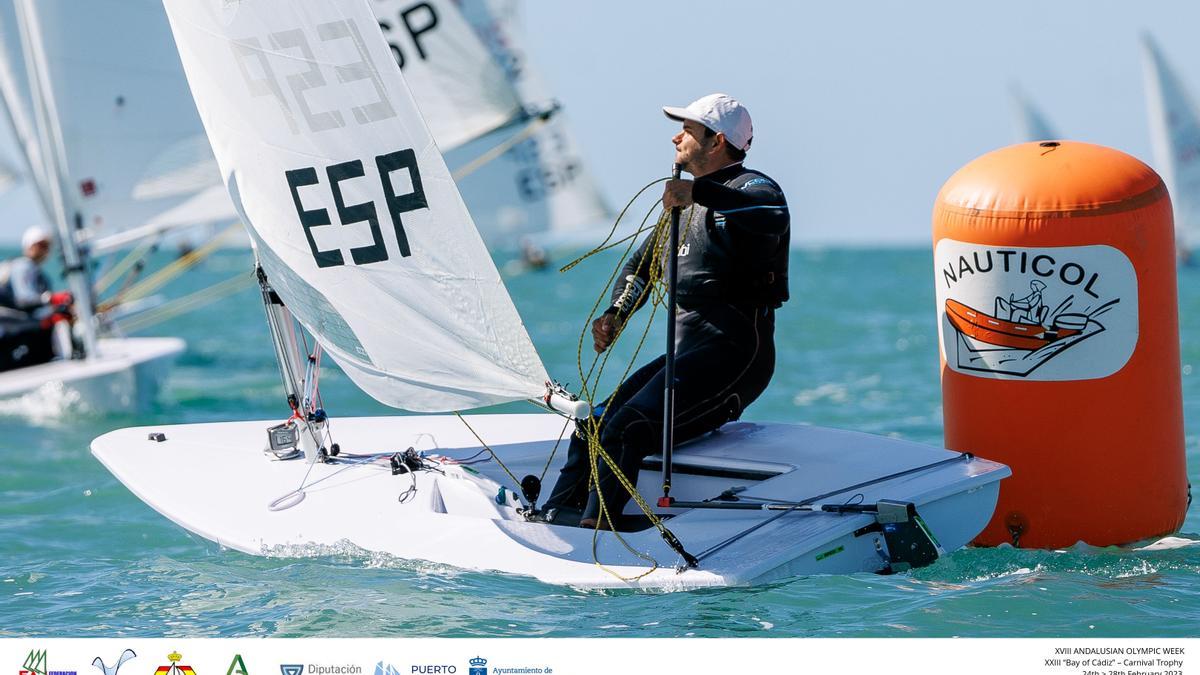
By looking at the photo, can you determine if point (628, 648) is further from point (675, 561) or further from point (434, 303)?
point (434, 303)

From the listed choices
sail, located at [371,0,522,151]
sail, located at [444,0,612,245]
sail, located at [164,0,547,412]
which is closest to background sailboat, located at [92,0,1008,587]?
sail, located at [164,0,547,412]

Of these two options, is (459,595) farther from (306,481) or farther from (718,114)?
(718,114)

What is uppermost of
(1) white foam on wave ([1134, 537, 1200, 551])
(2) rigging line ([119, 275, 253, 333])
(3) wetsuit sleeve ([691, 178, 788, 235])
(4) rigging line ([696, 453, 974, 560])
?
(2) rigging line ([119, 275, 253, 333])

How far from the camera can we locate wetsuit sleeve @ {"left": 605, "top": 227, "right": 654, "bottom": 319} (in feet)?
13.5

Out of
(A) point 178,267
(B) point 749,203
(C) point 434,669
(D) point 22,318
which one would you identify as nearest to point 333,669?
(C) point 434,669

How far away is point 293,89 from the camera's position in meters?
3.96

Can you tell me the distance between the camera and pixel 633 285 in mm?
4156

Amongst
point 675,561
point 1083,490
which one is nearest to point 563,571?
point 675,561

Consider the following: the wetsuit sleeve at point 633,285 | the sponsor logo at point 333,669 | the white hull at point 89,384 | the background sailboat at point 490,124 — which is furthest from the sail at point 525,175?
the sponsor logo at point 333,669

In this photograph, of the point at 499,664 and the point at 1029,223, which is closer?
the point at 499,664

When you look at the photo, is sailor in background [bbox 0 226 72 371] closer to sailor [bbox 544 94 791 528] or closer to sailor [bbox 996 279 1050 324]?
sailor [bbox 544 94 791 528]

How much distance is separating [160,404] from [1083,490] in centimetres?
673

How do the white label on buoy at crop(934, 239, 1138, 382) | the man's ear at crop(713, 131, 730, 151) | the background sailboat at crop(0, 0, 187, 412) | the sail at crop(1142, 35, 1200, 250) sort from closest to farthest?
1. the white label on buoy at crop(934, 239, 1138, 382)
2. the man's ear at crop(713, 131, 730, 151)
3. the background sailboat at crop(0, 0, 187, 412)
4. the sail at crop(1142, 35, 1200, 250)

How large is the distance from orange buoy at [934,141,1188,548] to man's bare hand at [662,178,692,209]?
2.69 feet
